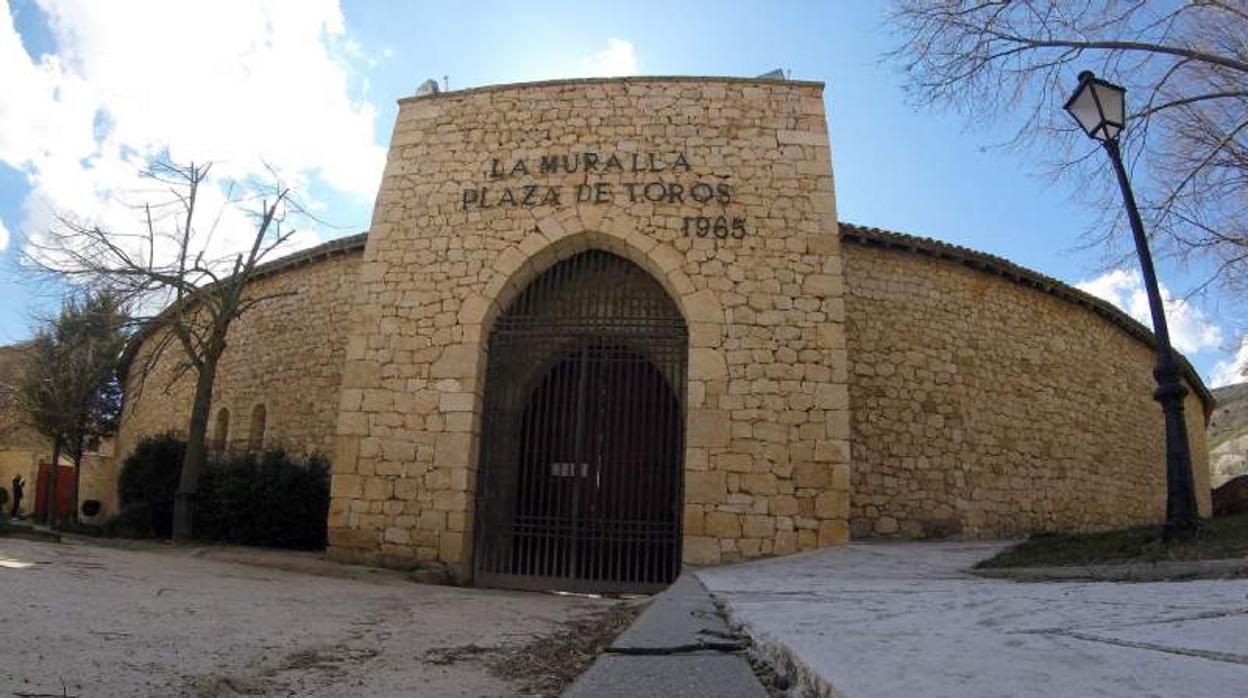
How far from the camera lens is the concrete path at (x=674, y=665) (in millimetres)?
1843

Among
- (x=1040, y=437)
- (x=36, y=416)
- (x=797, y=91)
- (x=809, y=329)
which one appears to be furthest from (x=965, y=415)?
(x=36, y=416)

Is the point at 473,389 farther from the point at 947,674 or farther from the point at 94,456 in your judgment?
the point at 94,456

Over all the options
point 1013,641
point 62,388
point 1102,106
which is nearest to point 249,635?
point 1013,641

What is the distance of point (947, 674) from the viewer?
141 cm

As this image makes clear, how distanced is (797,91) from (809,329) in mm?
3081

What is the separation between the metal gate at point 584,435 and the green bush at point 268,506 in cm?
375

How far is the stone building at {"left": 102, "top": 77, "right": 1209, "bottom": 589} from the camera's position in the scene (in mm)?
8398

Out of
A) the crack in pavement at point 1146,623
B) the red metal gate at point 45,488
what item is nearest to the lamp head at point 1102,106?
the crack in pavement at point 1146,623

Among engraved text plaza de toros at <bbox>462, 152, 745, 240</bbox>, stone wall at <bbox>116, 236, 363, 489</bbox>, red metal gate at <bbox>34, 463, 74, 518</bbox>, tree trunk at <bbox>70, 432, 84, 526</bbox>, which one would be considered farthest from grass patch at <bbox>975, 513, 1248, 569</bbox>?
red metal gate at <bbox>34, 463, 74, 518</bbox>

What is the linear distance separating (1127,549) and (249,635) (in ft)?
18.3

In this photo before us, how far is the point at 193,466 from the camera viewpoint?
11.7 metres

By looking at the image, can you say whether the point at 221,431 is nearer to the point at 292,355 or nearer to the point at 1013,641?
the point at 292,355

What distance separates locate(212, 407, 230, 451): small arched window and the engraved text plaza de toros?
852 cm

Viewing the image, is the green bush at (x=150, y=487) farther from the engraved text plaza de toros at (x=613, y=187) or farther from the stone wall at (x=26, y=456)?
the engraved text plaza de toros at (x=613, y=187)
